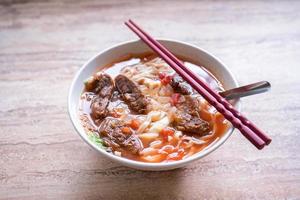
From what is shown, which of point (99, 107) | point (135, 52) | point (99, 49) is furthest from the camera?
point (99, 49)

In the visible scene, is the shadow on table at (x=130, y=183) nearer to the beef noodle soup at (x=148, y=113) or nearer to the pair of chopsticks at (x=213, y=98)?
the beef noodle soup at (x=148, y=113)

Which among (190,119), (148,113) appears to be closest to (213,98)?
(190,119)

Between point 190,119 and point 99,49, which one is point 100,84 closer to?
point 190,119

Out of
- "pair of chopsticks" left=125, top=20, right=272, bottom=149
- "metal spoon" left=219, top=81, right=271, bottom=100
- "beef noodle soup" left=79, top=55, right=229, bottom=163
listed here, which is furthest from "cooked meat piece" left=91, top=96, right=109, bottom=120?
"metal spoon" left=219, top=81, right=271, bottom=100

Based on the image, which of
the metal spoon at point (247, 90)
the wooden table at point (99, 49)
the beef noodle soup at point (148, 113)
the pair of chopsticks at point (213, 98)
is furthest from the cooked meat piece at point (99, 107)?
the metal spoon at point (247, 90)

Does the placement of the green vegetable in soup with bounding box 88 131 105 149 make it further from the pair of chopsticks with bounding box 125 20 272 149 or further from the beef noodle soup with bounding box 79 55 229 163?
the pair of chopsticks with bounding box 125 20 272 149

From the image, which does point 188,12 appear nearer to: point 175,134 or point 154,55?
point 154,55

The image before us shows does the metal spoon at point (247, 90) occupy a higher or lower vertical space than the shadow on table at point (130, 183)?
higher
